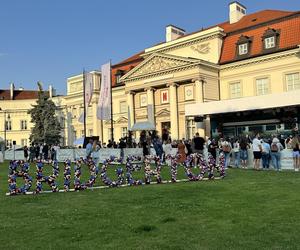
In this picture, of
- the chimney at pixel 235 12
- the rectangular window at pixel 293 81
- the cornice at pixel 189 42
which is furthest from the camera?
the chimney at pixel 235 12

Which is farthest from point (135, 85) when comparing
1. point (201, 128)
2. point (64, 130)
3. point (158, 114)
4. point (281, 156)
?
point (281, 156)

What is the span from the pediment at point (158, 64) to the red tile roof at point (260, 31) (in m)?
4.17

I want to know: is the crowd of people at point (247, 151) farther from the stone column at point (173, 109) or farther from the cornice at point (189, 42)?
the cornice at point (189, 42)

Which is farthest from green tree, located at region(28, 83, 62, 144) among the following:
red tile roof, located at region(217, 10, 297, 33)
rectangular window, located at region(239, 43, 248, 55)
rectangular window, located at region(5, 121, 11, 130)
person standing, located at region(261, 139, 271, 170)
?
person standing, located at region(261, 139, 271, 170)

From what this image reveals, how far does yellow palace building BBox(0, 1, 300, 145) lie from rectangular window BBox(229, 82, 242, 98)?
0.34 ft

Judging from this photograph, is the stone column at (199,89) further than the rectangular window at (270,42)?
Yes

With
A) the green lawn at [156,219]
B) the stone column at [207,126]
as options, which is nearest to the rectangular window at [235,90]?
the stone column at [207,126]

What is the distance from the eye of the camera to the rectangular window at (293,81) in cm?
→ 3803

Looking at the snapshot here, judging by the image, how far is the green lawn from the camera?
6.48 m

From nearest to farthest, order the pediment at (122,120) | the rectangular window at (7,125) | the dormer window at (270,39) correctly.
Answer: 1. the dormer window at (270,39)
2. the pediment at (122,120)
3. the rectangular window at (7,125)

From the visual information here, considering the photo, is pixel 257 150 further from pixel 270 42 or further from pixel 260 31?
pixel 260 31

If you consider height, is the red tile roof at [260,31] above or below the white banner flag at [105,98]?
above

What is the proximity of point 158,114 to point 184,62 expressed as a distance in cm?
740

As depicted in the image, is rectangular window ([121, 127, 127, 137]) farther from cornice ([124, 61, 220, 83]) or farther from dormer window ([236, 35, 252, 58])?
dormer window ([236, 35, 252, 58])
